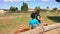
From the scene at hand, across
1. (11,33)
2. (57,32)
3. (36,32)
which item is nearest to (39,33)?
(36,32)

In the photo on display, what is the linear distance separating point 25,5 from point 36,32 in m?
106

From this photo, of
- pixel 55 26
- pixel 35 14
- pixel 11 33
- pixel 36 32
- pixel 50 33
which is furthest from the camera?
pixel 11 33

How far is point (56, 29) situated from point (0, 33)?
4.92m

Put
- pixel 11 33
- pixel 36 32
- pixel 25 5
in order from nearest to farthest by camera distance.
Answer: pixel 36 32
pixel 11 33
pixel 25 5

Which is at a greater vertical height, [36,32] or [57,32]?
[36,32]

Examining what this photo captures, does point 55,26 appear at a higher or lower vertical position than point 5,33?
higher

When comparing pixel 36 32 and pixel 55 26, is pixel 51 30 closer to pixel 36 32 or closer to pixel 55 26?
pixel 55 26

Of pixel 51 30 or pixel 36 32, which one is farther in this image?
pixel 51 30

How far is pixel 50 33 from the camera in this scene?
36.2 feet

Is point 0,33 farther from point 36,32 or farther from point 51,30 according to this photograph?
point 36,32

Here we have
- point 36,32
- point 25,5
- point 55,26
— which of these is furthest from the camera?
point 25,5

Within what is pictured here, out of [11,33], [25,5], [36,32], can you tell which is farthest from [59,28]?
[25,5]

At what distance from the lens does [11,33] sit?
47.9ft

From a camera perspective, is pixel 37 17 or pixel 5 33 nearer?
pixel 37 17
